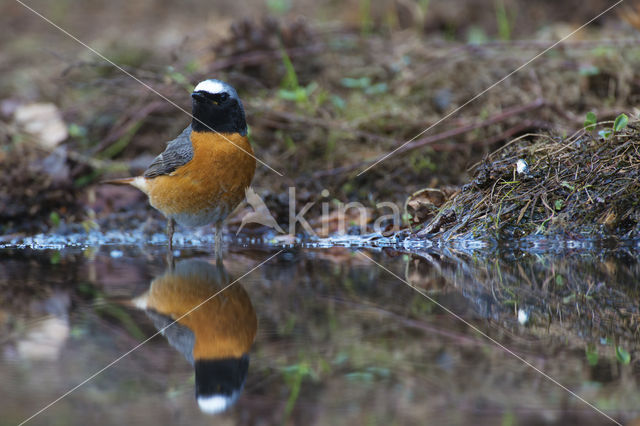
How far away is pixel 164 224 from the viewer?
5.84 meters

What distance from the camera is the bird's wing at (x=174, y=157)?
4.82m

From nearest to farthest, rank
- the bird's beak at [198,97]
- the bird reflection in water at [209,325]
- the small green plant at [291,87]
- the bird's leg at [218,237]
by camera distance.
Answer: the bird reflection in water at [209,325]
the bird's beak at [198,97]
the bird's leg at [218,237]
the small green plant at [291,87]

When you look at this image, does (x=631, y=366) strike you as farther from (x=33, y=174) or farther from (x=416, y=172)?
(x=33, y=174)

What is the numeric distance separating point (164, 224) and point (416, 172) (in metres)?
2.30

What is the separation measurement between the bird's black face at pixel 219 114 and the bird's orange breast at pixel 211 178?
0.17 feet

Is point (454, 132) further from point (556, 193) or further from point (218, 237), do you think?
point (218, 237)

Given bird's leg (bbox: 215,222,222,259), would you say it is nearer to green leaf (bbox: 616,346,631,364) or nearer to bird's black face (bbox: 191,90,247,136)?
bird's black face (bbox: 191,90,247,136)

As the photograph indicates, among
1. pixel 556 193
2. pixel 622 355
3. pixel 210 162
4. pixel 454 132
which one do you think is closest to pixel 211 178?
pixel 210 162

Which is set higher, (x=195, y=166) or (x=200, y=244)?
(x=195, y=166)

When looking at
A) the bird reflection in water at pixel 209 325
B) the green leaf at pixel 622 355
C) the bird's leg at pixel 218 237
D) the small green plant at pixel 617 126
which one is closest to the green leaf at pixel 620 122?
the small green plant at pixel 617 126

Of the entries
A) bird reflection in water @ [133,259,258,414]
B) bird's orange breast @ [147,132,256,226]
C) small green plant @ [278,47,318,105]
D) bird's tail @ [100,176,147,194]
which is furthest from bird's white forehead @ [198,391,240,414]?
small green plant @ [278,47,318,105]

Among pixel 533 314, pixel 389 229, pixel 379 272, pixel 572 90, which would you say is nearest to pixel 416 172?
pixel 389 229

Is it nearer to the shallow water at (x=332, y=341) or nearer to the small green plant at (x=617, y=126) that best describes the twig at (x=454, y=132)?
the small green plant at (x=617, y=126)

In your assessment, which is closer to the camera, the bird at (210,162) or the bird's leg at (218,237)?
the bird at (210,162)
